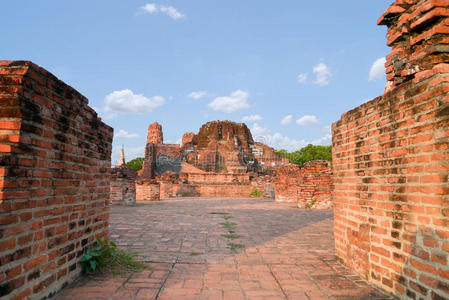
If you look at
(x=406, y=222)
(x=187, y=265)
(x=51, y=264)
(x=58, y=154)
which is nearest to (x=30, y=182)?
(x=58, y=154)

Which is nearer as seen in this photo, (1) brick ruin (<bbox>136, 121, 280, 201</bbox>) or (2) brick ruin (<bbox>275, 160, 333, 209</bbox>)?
(2) brick ruin (<bbox>275, 160, 333, 209</bbox>)

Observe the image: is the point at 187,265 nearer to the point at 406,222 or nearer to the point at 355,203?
the point at 355,203

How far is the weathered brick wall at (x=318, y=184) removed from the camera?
11214 mm

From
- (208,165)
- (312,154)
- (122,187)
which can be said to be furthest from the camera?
(312,154)

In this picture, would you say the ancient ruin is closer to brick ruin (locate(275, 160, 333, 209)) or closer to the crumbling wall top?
the crumbling wall top

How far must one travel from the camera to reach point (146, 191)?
15.9 meters

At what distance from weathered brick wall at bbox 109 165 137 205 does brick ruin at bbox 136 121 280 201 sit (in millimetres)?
3737

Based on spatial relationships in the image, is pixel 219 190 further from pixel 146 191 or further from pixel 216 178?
pixel 146 191

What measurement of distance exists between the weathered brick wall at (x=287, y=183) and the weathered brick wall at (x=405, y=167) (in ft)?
37.8

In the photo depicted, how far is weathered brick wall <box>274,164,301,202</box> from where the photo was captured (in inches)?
589

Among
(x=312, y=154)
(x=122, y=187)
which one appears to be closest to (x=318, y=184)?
(x=122, y=187)

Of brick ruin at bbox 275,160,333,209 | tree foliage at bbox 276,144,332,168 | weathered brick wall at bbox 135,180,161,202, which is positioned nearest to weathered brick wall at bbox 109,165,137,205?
weathered brick wall at bbox 135,180,161,202

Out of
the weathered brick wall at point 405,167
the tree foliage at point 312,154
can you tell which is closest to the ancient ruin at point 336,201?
the weathered brick wall at point 405,167

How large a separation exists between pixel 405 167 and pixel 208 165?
43.1 m
